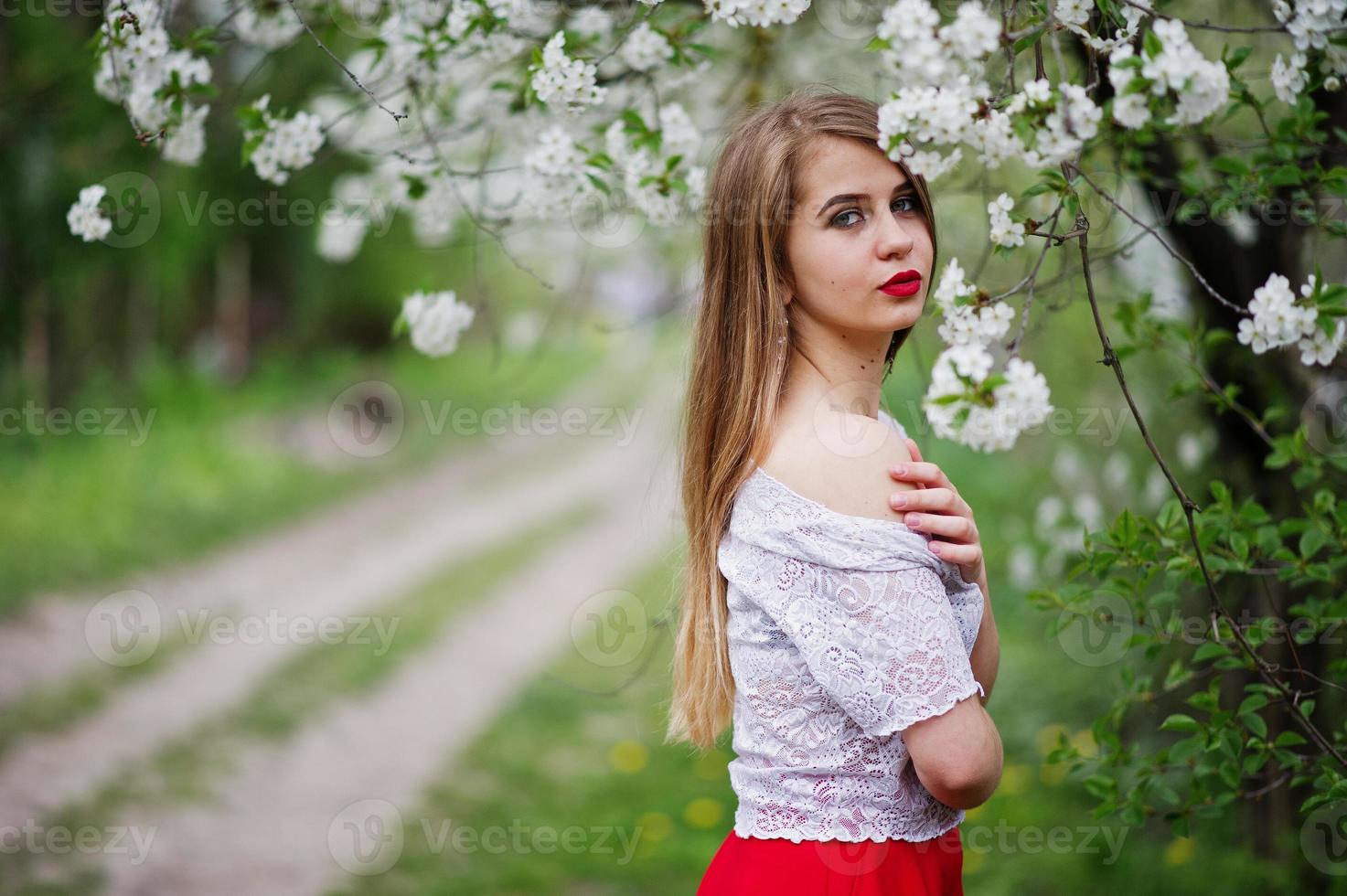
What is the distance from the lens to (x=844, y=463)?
1.64m

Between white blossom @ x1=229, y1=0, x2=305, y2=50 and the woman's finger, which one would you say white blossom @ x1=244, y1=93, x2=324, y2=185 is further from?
the woman's finger

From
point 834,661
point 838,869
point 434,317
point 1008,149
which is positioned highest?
point 1008,149

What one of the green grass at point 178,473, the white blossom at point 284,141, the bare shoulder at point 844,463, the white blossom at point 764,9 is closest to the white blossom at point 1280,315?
the bare shoulder at point 844,463

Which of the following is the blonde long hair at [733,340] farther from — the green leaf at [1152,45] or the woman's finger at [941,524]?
the green leaf at [1152,45]

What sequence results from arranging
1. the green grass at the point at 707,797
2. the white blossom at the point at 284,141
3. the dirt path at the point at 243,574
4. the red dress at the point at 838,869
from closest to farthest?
the red dress at the point at 838,869, the white blossom at the point at 284,141, the green grass at the point at 707,797, the dirt path at the point at 243,574

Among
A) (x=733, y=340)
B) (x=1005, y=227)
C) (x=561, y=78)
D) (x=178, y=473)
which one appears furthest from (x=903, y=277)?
(x=178, y=473)

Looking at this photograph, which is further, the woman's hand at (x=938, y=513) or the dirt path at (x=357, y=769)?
the dirt path at (x=357, y=769)

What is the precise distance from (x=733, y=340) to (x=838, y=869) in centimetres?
85

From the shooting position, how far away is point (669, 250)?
4633 millimetres

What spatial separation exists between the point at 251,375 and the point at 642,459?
405 cm

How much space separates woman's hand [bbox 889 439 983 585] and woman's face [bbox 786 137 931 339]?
26 cm

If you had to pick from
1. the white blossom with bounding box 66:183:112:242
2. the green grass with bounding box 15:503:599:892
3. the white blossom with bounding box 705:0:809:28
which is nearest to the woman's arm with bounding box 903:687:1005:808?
the white blossom with bounding box 705:0:809:28

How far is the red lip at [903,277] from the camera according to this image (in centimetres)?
171

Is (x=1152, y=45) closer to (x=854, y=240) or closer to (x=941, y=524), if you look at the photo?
(x=854, y=240)
